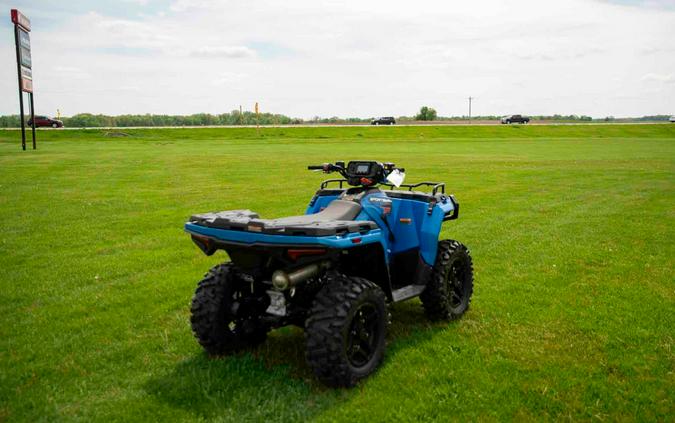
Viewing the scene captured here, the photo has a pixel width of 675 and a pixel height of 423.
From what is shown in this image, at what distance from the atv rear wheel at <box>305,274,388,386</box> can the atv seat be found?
46cm

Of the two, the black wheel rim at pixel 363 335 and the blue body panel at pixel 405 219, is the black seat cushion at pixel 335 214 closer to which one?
the blue body panel at pixel 405 219

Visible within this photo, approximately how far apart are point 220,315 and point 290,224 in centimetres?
111

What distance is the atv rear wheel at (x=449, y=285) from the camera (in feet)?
18.5

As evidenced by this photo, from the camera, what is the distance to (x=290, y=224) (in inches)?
168

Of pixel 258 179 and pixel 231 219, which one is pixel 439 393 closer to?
pixel 231 219

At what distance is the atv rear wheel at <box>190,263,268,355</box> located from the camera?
4.72 meters

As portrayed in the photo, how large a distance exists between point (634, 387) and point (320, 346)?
2.49 m

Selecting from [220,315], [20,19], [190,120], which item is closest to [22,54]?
[20,19]

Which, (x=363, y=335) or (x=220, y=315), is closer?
(x=363, y=335)

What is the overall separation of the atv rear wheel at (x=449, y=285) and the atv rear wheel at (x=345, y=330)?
1.14 m

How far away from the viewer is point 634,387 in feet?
14.4

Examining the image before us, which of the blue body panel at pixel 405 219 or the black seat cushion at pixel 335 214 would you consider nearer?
the black seat cushion at pixel 335 214

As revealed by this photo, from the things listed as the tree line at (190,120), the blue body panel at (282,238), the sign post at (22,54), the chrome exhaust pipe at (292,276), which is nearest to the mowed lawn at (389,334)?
the chrome exhaust pipe at (292,276)

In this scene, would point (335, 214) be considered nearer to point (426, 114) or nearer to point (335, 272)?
point (335, 272)
